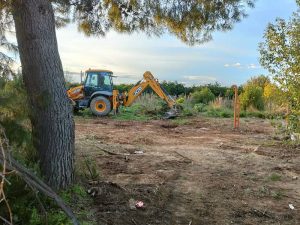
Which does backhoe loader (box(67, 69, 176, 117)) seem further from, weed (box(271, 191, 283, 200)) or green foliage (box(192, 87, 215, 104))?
weed (box(271, 191, 283, 200))

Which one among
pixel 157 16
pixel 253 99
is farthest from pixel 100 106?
pixel 157 16

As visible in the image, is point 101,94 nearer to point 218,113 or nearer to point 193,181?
point 218,113

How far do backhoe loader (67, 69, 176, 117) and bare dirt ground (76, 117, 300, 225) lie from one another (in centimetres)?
718

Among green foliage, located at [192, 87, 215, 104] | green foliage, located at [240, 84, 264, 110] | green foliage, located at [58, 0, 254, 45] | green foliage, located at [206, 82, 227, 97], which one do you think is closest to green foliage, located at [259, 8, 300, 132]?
green foliage, located at [58, 0, 254, 45]

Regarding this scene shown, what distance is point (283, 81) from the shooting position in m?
7.39

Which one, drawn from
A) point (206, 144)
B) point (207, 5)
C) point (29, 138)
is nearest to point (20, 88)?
point (29, 138)

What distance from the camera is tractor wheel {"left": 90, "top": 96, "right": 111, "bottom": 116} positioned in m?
18.2

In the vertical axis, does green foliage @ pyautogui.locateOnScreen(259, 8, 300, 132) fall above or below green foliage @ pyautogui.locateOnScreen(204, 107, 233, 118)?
above

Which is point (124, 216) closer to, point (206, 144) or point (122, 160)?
point (122, 160)

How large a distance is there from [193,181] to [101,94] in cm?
1234

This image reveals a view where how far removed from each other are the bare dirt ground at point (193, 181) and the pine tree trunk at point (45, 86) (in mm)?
667

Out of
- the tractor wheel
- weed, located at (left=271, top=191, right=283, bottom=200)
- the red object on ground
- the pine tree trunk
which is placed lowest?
weed, located at (left=271, top=191, right=283, bottom=200)

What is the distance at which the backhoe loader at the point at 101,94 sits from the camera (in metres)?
18.3

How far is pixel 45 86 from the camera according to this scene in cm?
516
